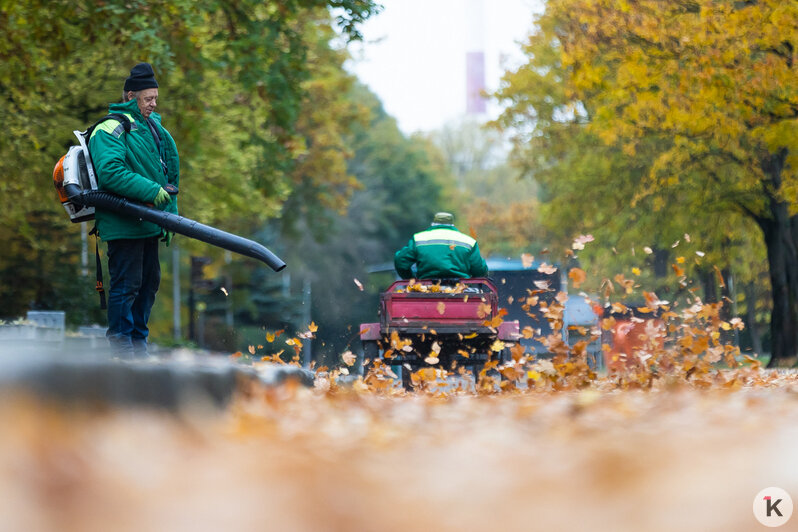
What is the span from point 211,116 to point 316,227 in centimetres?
2034

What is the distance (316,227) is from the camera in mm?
45219

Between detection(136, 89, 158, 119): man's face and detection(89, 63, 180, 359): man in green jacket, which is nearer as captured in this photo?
detection(89, 63, 180, 359): man in green jacket

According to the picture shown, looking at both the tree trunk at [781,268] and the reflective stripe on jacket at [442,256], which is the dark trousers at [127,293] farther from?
the tree trunk at [781,268]

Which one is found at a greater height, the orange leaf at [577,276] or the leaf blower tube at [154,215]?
the leaf blower tube at [154,215]

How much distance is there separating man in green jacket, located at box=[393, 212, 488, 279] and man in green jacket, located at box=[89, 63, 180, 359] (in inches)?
171

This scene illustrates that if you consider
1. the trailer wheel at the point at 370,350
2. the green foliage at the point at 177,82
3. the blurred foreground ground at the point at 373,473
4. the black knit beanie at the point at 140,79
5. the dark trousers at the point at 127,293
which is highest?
the green foliage at the point at 177,82

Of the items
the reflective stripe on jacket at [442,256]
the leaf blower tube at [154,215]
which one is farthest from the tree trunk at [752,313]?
the leaf blower tube at [154,215]

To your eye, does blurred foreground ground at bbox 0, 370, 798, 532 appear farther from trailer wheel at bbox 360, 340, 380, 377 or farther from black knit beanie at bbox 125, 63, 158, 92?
trailer wheel at bbox 360, 340, 380, 377

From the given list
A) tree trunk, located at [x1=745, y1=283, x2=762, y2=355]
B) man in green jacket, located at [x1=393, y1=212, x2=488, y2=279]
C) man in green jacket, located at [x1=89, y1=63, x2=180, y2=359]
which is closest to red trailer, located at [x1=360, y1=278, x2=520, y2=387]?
man in green jacket, located at [x1=393, y1=212, x2=488, y2=279]

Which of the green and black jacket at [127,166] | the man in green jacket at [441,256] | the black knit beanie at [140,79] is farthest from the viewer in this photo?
the man in green jacket at [441,256]

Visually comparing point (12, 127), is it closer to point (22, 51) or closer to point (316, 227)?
point (22, 51)

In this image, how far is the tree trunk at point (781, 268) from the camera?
25984mm

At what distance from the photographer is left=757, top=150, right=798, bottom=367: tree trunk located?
25984 millimetres

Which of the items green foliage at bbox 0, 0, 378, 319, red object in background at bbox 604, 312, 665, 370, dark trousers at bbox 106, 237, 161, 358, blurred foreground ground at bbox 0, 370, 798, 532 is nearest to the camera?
blurred foreground ground at bbox 0, 370, 798, 532
